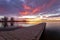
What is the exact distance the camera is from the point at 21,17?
4926 millimetres

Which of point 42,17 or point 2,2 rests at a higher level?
point 2,2

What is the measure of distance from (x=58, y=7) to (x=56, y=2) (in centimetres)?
22

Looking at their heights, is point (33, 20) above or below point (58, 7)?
below

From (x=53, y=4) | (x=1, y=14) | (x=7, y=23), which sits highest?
(x=53, y=4)

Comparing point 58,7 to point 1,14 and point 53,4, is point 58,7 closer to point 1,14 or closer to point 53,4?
point 53,4

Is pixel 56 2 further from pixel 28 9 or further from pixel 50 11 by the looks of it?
pixel 28 9

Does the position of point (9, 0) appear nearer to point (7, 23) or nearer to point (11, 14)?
point (11, 14)

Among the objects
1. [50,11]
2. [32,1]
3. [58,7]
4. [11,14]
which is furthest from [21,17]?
[58,7]

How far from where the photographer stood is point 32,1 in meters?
4.93

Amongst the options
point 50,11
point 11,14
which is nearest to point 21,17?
point 11,14

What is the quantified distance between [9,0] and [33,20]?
1142 mm

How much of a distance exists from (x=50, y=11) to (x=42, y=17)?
0.37 metres

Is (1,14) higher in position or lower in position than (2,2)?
lower

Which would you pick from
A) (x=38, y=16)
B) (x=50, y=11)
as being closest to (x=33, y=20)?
(x=38, y=16)
